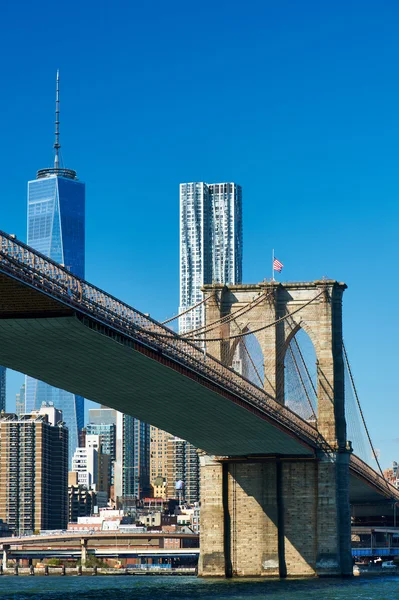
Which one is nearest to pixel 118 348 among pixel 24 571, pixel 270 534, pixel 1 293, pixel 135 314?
pixel 135 314

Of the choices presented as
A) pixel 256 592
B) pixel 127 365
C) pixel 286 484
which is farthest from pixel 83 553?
pixel 127 365

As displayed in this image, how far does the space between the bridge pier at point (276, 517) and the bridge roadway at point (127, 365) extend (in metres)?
1.36

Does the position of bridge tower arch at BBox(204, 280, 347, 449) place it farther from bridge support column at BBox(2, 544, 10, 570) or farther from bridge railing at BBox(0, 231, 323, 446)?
bridge support column at BBox(2, 544, 10, 570)

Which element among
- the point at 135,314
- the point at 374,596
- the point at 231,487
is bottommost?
the point at 374,596

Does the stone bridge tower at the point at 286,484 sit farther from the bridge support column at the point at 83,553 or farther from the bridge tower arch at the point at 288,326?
the bridge support column at the point at 83,553

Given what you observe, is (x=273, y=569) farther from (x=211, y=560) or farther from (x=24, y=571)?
(x=24, y=571)

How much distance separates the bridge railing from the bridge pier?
2.73m

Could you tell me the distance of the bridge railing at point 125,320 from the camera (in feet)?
164

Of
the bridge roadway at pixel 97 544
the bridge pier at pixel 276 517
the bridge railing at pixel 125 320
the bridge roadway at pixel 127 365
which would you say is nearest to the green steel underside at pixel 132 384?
the bridge roadway at pixel 127 365

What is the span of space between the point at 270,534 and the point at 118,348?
2871 cm

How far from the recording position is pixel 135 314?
63062 millimetres

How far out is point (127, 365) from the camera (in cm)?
6588

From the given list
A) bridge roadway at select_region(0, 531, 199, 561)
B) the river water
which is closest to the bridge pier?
the river water

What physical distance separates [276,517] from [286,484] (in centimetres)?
207
